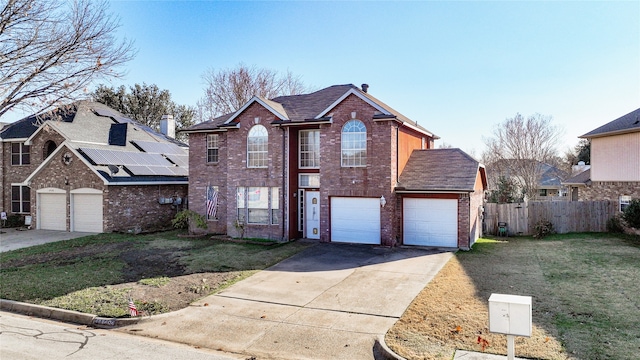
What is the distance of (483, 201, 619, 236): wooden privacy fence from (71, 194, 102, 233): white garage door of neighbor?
2079 cm

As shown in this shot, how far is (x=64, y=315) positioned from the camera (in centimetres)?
888

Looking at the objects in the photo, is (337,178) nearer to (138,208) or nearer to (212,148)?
(212,148)

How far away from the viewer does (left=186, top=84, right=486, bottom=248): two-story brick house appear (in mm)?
16281

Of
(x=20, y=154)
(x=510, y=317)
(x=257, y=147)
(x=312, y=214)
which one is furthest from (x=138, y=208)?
(x=510, y=317)

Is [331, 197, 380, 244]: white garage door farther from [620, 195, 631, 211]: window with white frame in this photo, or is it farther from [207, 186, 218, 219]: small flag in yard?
[620, 195, 631, 211]: window with white frame

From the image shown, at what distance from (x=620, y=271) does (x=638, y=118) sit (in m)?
12.3

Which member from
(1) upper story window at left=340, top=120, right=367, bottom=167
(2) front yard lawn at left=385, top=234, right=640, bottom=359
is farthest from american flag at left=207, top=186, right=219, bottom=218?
(2) front yard lawn at left=385, top=234, right=640, bottom=359

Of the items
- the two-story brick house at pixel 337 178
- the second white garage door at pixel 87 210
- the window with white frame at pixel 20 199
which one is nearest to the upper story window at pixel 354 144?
the two-story brick house at pixel 337 178

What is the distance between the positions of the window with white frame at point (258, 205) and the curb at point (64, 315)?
9679 millimetres

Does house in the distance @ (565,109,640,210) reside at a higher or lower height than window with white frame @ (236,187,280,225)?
higher

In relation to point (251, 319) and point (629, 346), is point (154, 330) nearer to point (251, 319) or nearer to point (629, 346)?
point (251, 319)

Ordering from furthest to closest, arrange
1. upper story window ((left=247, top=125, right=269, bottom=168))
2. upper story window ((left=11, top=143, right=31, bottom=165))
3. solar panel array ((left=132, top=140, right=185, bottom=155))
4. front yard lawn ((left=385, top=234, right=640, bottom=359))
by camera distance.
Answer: upper story window ((left=11, top=143, right=31, bottom=165)) → solar panel array ((left=132, top=140, right=185, bottom=155)) → upper story window ((left=247, top=125, right=269, bottom=168)) → front yard lawn ((left=385, top=234, right=640, bottom=359))

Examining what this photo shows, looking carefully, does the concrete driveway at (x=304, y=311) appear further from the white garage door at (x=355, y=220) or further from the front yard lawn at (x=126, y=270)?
the white garage door at (x=355, y=220)

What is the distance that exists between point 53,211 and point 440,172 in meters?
21.1
